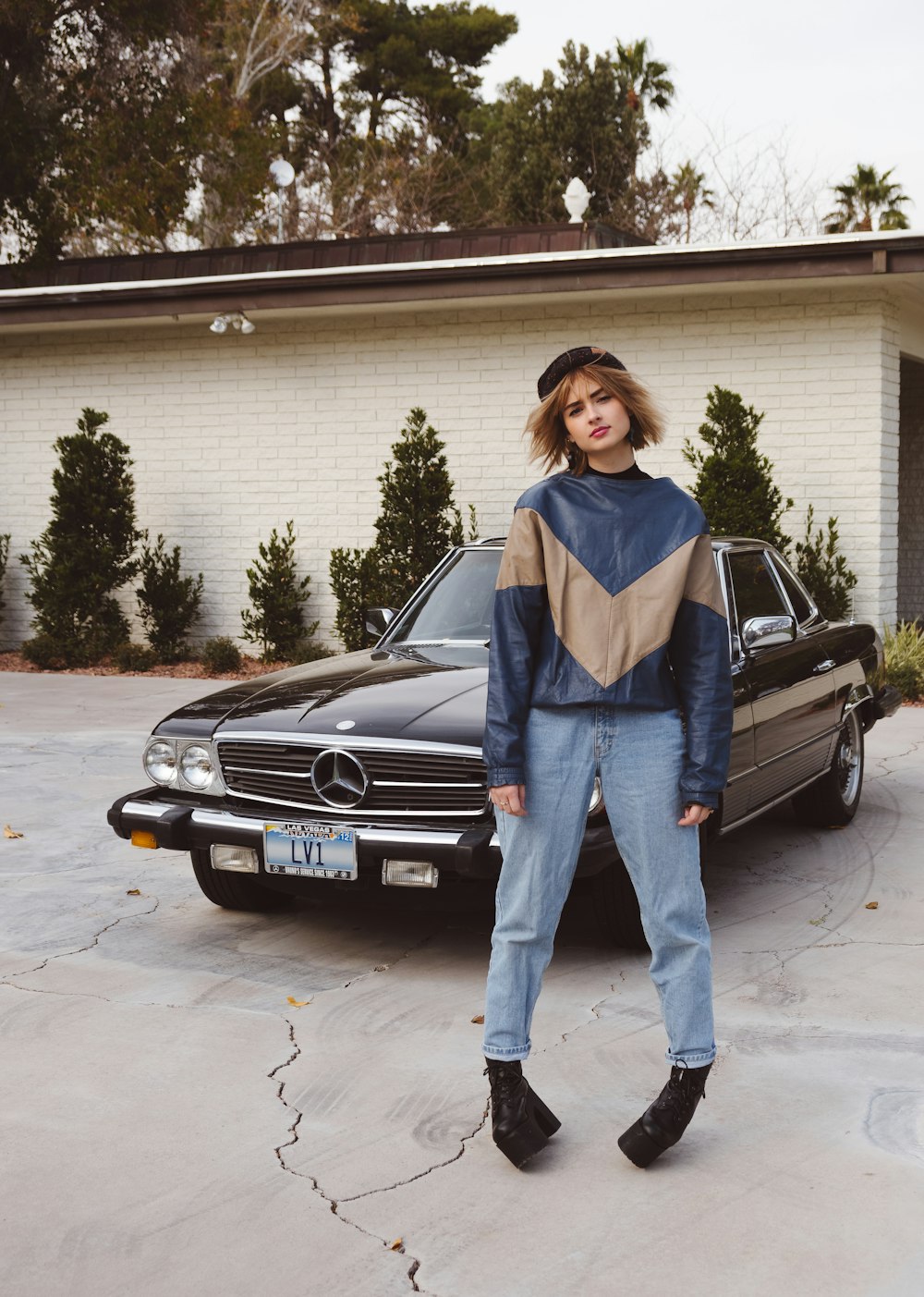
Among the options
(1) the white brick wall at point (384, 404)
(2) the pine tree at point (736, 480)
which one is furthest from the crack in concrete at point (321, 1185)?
(1) the white brick wall at point (384, 404)

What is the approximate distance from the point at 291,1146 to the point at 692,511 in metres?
1.84

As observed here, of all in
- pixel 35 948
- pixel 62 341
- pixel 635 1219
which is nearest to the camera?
pixel 635 1219

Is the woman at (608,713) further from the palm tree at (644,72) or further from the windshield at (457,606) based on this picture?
the palm tree at (644,72)

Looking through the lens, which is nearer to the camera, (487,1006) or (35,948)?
(487,1006)

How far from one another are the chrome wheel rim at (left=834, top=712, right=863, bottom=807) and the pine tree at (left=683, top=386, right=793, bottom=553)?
461 centimetres

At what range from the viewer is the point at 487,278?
12.5m

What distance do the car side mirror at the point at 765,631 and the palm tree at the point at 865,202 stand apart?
26.2m

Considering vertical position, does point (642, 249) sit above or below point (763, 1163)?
above

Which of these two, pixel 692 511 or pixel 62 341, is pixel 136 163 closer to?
pixel 62 341

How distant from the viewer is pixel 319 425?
14.2 meters

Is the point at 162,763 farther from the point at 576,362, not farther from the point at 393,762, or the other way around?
the point at 576,362

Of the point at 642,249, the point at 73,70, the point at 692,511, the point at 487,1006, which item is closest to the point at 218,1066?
the point at 487,1006

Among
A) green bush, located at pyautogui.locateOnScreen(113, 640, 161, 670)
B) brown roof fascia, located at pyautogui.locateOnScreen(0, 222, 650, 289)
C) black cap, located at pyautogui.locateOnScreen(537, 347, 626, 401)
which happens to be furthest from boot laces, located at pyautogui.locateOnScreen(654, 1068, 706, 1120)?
brown roof fascia, located at pyautogui.locateOnScreen(0, 222, 650, 289)

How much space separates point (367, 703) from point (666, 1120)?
7.15ft
